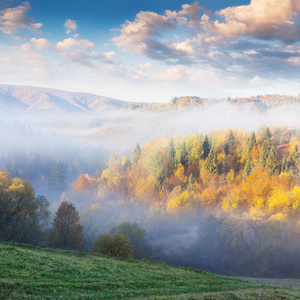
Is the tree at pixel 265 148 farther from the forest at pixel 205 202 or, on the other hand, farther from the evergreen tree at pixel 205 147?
the evergreen tree at pixel 205 147

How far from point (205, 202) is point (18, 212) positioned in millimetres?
81975

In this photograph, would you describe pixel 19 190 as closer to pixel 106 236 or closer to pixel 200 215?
pixel 106 236

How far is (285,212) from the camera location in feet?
295

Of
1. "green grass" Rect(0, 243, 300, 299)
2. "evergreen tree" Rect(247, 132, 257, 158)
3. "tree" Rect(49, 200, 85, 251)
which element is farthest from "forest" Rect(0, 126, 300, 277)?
"green grass" Rect(0, 243, 300, 299)

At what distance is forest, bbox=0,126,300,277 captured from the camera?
76.9 meters

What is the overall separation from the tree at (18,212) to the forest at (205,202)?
66 centimetres

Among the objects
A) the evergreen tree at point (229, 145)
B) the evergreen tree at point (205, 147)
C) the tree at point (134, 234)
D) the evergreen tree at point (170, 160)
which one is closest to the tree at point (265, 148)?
the evergreen tree at point (229, 145)

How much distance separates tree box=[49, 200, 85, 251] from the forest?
4490 mm

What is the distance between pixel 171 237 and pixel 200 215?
83.5 feet

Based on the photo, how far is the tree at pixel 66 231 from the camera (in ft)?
208

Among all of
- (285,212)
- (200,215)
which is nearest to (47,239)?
(200,215)

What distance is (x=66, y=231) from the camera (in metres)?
65.6

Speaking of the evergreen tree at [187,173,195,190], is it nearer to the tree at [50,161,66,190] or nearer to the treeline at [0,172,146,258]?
the treeline at [0,172,146,258]

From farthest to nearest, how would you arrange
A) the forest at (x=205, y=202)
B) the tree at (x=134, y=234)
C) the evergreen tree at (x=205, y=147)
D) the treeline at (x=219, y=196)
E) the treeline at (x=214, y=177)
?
the evergreen tree at (x=205, y=147), the treeline at (x=214, y=177), the treeline at (x=219, y=196), the tree at (x=134, y=234), the forest at (x=205, y=202)
